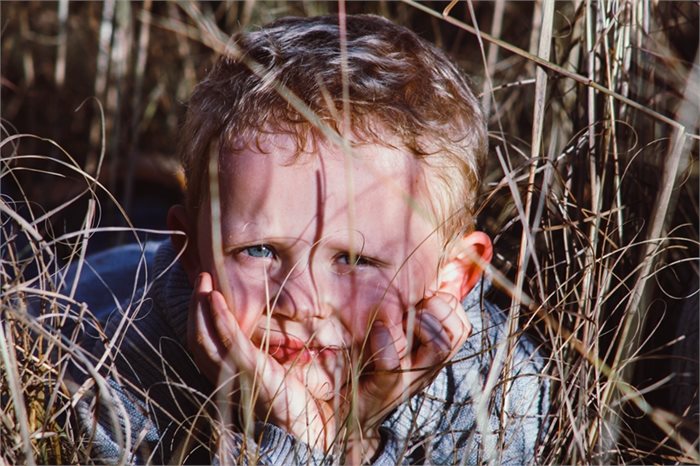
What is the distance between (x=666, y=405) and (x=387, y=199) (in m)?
0.61

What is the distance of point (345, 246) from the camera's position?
1135mm

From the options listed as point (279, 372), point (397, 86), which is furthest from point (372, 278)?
point (397, 86)

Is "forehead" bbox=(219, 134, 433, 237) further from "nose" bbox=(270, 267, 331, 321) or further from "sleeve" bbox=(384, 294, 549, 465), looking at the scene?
"sleeve" bbox=(384, 294, 549, 465)

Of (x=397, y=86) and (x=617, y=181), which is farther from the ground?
(x=397, y=86)

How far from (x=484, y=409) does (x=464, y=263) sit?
26cm

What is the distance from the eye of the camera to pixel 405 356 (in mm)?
1176

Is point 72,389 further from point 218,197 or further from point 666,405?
point 666,405

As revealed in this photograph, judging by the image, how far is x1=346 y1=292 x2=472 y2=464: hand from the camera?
1.17 m

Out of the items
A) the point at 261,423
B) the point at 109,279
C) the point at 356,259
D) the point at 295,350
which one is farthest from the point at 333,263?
the point at 109,279

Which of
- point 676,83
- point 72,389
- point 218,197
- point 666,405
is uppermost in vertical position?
point 676,83

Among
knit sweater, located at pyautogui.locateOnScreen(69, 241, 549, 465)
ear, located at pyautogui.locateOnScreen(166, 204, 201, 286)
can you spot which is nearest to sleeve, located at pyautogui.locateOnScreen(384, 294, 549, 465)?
knit sweater, located at pyautogui.locateOnScreen(69, 241, 549, 465)

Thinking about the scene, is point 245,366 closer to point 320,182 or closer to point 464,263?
point 320,182

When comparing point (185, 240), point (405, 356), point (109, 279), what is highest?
point (185, 240)

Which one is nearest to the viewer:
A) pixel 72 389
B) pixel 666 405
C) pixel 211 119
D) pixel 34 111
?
pixel 72 389
